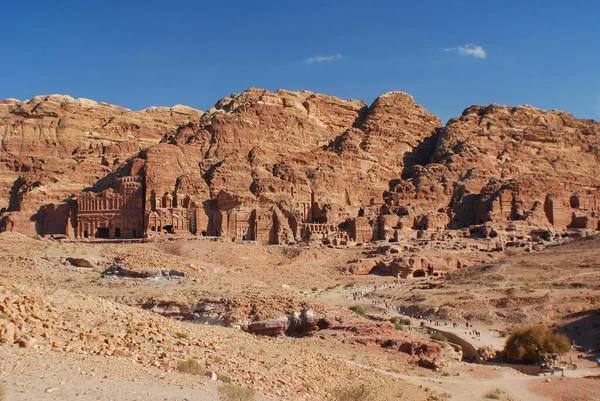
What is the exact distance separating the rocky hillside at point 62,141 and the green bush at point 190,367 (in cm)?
6545

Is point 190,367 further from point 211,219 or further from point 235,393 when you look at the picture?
point 211,219

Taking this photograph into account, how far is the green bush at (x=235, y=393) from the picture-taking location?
12.2 m

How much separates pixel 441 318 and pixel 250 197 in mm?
36497

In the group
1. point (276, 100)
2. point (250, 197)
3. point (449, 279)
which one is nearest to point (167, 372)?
point (449, 279)

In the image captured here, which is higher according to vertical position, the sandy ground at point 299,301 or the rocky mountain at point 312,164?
the rocky mountain at point 312,164

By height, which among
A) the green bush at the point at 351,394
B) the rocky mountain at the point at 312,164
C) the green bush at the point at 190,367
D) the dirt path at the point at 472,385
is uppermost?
the rocky mountain at the point at 312,164

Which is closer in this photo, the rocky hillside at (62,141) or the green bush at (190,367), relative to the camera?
the green bush at (190,367)

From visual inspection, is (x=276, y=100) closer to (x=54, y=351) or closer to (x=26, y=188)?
(x=26, y=188)

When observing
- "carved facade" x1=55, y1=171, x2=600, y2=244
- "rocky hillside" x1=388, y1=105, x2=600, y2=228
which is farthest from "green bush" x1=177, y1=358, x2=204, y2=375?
"rocky hillside" x1=388, y1=105, x2=600, y2=228

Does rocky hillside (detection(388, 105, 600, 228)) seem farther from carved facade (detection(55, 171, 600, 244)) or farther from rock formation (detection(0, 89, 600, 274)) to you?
carved facade (detection(55, 171, 600, 244))

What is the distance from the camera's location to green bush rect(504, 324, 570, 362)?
2908 cm

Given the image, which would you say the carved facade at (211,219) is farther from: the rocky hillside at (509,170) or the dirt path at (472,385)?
the dirt path at (472,385)

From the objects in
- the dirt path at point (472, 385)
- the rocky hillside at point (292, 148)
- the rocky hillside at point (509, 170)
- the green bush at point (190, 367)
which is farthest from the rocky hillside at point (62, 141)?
the green bush at point (190, 367)

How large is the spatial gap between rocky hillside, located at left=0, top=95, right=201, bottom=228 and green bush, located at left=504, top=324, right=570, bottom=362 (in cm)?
6016
